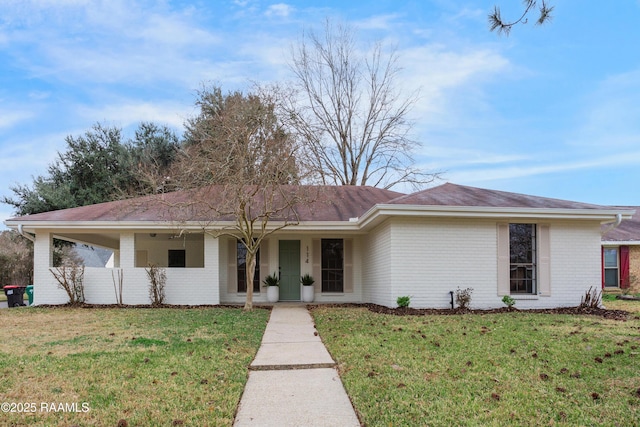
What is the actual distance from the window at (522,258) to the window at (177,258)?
11.9m

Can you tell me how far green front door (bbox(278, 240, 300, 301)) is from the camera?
15.2 m

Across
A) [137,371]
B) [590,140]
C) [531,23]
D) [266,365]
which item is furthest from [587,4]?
[590,140]

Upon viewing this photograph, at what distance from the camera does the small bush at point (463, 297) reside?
11.7 meters

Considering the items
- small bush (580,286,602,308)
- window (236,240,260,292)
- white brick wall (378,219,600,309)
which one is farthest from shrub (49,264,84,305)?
small bush (580,286,602,308)

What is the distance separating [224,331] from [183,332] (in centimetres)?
68

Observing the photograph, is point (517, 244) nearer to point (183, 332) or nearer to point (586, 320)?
point (586, 320)

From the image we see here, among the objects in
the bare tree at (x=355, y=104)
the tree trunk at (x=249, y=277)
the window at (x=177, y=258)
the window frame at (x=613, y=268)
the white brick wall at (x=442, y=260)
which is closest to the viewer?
the white brick wall at (x=442, y=260)

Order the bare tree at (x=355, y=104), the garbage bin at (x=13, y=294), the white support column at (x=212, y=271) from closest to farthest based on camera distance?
the white support column at (x=212, y=271) < the garbage bin at (x=13, y=294) < the bare tree at (x=355, y=104)

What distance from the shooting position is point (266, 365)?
5.82 metres

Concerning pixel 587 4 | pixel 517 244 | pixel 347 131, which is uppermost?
pixel 347 131

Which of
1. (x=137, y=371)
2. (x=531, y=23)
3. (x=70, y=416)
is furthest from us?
(x=137, y=371)

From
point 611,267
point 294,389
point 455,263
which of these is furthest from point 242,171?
point 611,267

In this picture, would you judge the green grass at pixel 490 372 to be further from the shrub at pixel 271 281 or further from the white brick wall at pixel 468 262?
the shrub at pixel 271 281

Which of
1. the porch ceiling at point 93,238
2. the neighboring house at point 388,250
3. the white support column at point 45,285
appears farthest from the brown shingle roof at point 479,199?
the white support column at point 45,285
